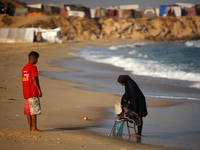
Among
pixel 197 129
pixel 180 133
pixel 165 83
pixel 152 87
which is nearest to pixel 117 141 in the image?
pixel 180 133

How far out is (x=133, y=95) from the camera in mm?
5754

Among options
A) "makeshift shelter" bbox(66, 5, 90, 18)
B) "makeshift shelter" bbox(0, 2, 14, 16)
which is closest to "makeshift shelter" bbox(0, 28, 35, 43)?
"makeshift shelter" bbox(0, 2, 14, 16)

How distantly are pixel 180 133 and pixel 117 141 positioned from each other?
1548 mm

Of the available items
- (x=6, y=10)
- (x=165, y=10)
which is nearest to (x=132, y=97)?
(x=6, y=10)

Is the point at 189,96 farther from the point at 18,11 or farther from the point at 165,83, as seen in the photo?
the point at 18,11

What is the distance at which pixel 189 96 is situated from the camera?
418 inches

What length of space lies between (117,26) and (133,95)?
62.6 metres

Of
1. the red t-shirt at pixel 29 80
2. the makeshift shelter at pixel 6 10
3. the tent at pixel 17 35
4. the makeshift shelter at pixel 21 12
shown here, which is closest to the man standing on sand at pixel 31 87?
the red t-shirt at pixel 29 80

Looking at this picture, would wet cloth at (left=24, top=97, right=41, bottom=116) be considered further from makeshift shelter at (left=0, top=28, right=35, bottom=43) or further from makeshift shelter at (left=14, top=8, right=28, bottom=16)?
makeshift shelter at (left=14, top=8, right=28, bottom=16)

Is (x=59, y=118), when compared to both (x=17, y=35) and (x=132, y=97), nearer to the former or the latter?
(x=132, y=97)

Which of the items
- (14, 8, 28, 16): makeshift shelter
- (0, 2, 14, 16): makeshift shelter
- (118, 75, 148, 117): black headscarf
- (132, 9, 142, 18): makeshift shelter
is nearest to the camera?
(118, 75, 148, 117): black headscarf

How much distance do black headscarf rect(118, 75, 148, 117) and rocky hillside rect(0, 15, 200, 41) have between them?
46.8 metres

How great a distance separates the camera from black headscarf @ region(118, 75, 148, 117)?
5.75 metres

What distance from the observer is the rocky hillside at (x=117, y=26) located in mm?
54438
